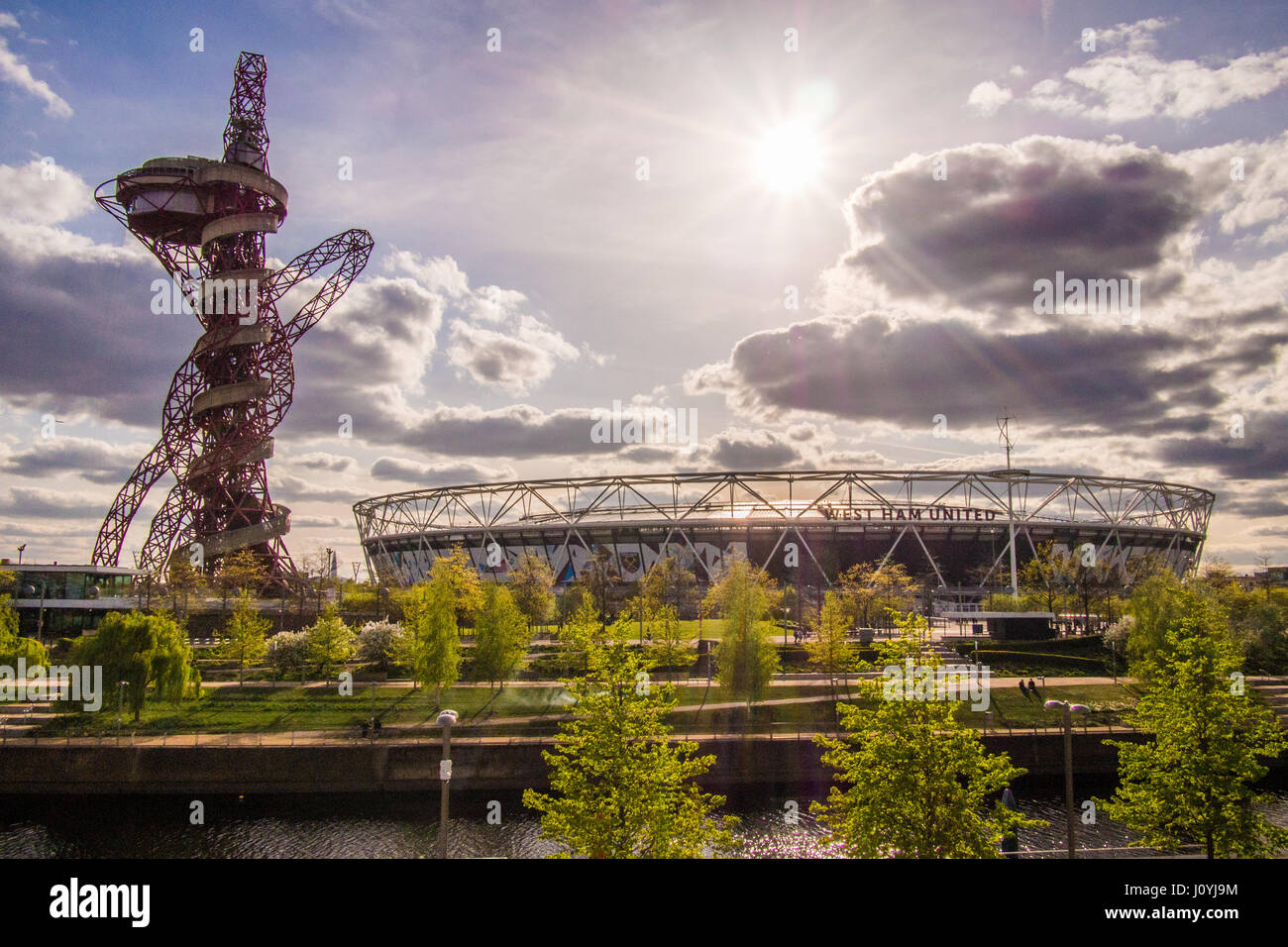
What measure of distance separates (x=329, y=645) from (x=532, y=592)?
54.1 feet

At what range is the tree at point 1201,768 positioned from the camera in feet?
57.1

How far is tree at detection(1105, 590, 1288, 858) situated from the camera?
17406 mm

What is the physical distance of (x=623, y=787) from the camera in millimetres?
17391

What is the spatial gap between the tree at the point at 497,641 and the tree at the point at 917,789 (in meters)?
22.4

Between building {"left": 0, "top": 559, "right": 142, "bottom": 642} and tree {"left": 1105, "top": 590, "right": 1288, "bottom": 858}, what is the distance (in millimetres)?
61128

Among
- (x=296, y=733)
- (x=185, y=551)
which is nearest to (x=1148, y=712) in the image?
(x=296, y=733)

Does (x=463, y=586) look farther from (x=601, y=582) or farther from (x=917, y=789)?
(x=917, y=789)

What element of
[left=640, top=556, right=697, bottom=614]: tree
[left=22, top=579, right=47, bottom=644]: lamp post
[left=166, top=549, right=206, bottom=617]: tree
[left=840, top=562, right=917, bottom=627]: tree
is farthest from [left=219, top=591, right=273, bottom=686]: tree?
[left=840, top=562, right=917, bottom=627]: tree

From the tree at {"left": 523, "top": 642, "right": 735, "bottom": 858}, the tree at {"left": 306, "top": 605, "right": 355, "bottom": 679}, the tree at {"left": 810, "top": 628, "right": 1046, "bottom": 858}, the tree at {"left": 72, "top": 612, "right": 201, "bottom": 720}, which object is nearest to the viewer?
the tree at {"left": 810, "top": 628, "right": 1046, "bottom": 858}

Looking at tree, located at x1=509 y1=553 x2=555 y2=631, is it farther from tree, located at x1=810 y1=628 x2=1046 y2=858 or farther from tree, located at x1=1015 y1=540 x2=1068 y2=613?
tree, located at x1=810 y1=628 x2=1046 y2=858

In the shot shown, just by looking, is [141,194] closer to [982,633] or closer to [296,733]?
[296,733]

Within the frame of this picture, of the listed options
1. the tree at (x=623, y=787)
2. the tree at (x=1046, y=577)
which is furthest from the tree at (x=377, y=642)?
the tree at (x=1046, y=577)

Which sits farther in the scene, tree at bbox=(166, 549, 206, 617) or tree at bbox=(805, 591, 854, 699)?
tree at bbox=(166, 549, 206, 617)

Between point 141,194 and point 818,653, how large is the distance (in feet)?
206
